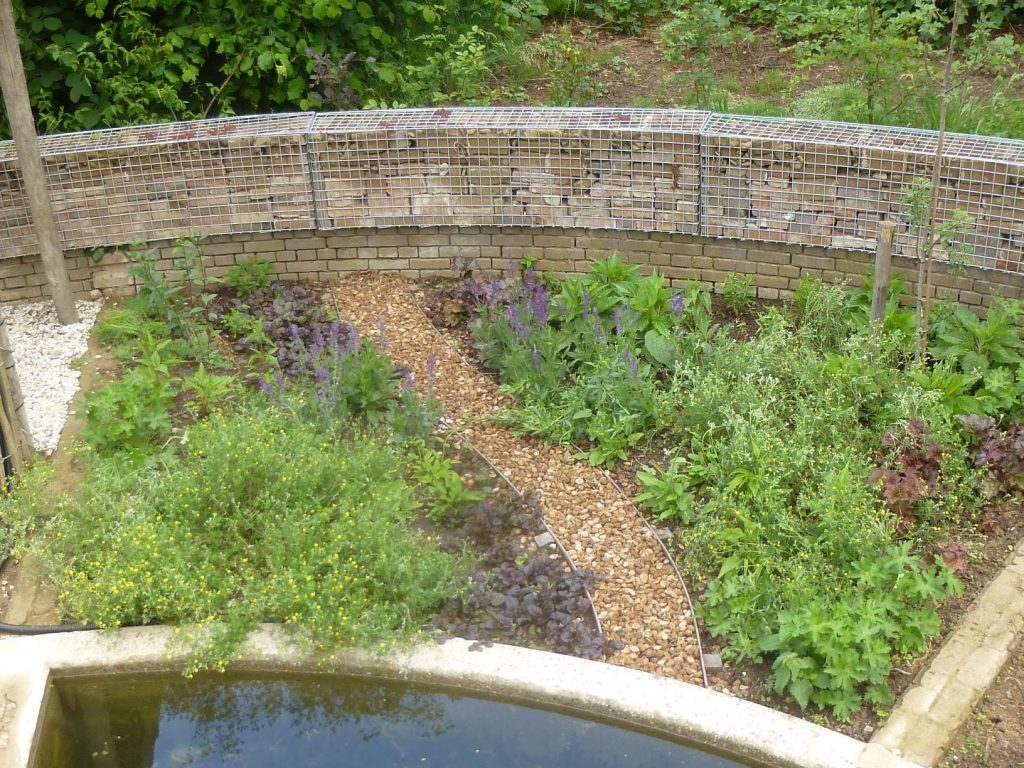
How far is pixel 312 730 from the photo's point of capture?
13.5 feet

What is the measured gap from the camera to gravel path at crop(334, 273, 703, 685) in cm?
437

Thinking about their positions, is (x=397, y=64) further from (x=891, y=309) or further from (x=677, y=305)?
(x=891, y=309)

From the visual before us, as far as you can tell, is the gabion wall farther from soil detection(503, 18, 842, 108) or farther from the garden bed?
soil detection(503, 18, 842, 108)

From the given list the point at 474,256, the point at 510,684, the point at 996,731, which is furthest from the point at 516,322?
the point at 996,731

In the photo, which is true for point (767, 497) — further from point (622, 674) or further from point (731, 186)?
point (731, 186)

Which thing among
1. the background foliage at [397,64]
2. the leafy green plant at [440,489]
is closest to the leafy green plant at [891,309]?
the background foliage at [397,64]

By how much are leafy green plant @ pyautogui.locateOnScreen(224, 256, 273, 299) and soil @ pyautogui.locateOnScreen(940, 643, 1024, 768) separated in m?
4.26

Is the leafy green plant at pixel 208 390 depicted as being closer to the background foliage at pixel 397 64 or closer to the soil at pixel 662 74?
the background foliage at pixel 397 64

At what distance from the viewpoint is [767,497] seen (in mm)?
4676

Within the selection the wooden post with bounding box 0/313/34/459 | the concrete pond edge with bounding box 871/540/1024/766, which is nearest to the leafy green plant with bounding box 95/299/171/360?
the wooden post with bounding box 0/313/34/459

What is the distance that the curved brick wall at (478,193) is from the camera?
20.0 feet

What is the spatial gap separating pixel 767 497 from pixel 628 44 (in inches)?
206

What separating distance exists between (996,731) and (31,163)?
508 centimetres

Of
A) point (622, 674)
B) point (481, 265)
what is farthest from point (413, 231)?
point (622, 674)
